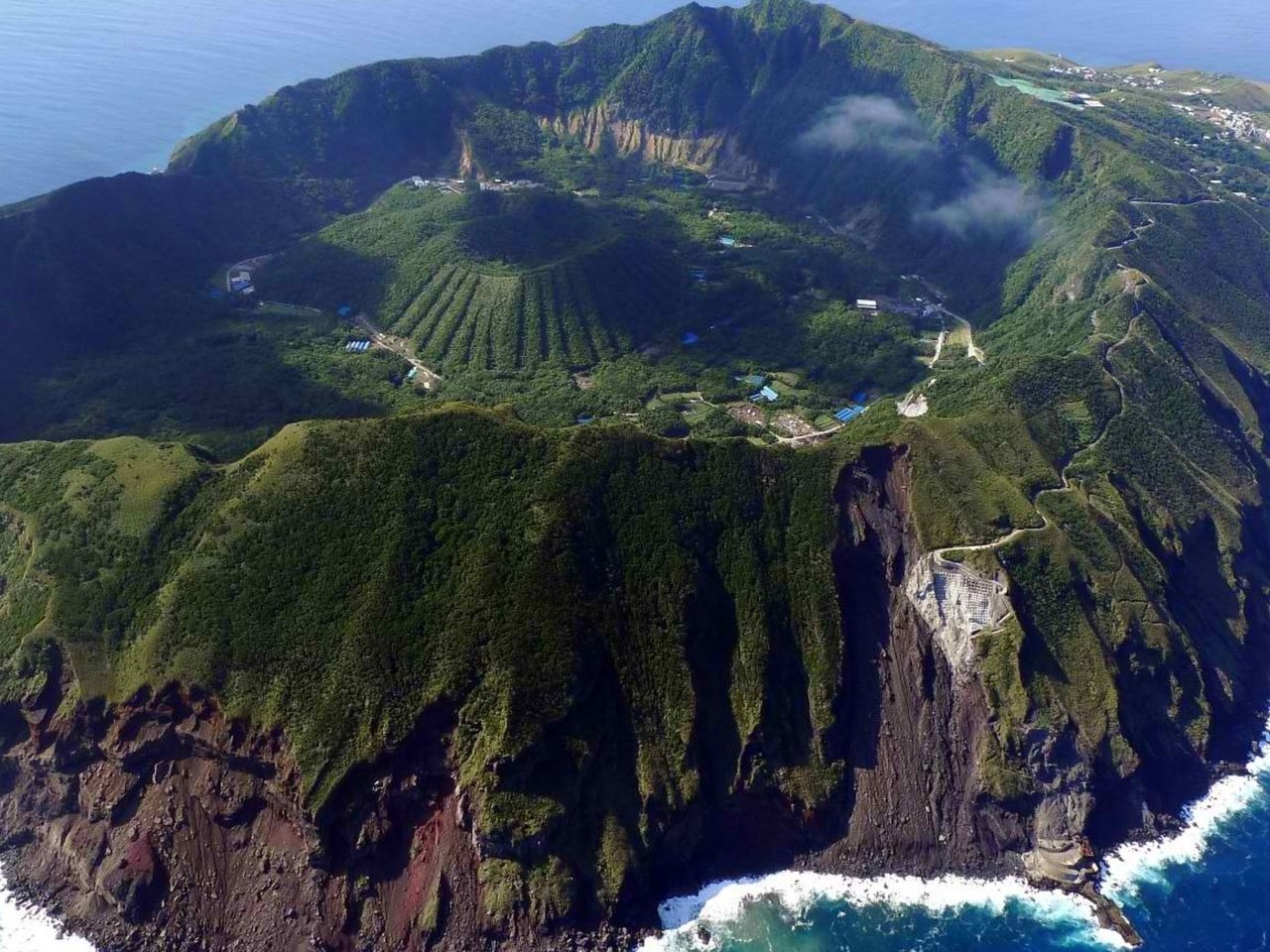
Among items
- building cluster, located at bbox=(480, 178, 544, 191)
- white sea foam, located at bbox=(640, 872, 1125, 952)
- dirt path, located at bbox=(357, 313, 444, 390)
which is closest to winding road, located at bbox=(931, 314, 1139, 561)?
white sea foam, located at bbox=(640, 872, 1125, 952)

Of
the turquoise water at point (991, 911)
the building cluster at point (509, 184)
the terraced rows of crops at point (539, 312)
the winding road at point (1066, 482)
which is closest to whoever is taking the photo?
→ the turquoise water at point (991, 911)

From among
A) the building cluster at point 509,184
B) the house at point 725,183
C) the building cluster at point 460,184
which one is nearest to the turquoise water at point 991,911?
the building cluster at point 460,184

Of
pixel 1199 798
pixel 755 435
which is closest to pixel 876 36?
pixel 755 435

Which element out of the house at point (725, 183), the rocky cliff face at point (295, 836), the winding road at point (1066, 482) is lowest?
the rocky cliff face at point (295, 836)

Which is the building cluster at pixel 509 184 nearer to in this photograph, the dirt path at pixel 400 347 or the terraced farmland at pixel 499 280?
the terraced farmland at pixel 499 280

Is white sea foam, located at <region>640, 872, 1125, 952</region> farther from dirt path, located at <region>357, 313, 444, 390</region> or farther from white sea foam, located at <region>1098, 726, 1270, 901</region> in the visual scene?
dirt path, located at <region>357, 313, 444, 390</region>

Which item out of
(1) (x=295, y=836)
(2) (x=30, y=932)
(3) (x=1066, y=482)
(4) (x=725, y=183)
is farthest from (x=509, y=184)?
(2) (x=30, y=932)

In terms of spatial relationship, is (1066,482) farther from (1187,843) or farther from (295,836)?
(295,836)
